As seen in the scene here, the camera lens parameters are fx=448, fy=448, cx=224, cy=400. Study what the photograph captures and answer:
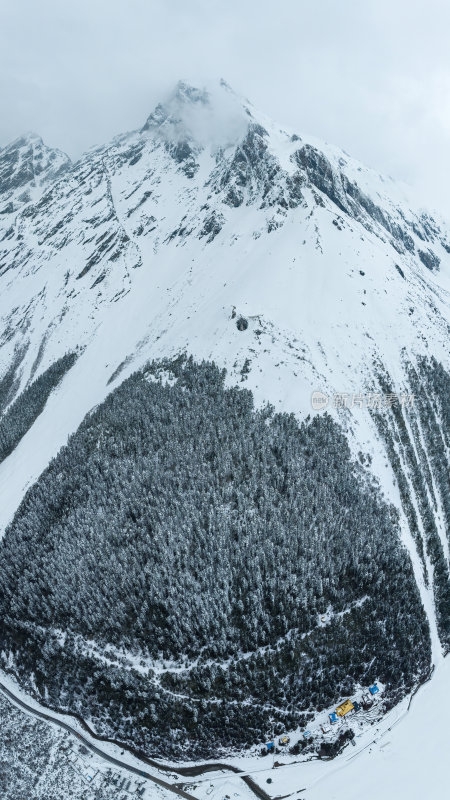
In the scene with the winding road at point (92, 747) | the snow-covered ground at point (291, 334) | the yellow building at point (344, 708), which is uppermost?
the snow-covered ground at point (291, 334)

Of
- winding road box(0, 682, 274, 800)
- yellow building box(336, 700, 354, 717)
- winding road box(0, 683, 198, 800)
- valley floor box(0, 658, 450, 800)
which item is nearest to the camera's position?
valley floor box(0, 658, 450, 800)

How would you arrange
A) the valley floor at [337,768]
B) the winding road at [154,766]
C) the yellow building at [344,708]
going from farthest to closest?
1. the yellow building at [344,708]
2. the winding road at [154,766]
3. the valley floor at [337,768]

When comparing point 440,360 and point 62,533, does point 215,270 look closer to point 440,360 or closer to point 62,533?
point 440,360

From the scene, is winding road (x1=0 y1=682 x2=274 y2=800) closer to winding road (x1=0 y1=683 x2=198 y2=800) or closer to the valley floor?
winding road (x1=0 y1=683 x2=198 y2=800)

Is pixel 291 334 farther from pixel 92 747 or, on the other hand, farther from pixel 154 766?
pixel 92 747

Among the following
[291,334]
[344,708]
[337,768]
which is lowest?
[337,768]

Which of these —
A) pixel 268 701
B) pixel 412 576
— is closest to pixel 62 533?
pixel 268 701

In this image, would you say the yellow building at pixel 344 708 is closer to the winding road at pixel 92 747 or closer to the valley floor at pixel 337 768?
the valley floor at pixel 337 768

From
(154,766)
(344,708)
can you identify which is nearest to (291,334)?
(344,708)

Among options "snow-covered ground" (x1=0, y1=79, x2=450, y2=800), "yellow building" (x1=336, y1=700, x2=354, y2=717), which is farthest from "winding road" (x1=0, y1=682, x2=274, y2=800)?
"yellow building" (x1=336, y1=700, x2=354, y2=717)

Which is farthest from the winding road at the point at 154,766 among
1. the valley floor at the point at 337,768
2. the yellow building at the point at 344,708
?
the yellow building at the point at 344,708

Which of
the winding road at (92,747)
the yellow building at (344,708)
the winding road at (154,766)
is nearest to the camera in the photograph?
the winding road at (154,766)
